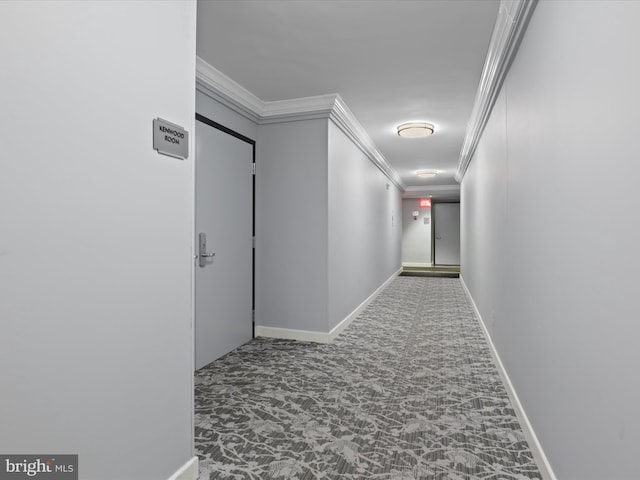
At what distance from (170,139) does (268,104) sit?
2.78 meters

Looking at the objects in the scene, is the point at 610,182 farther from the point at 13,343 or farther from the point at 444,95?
the point at 444,95

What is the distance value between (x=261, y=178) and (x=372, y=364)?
2419 mm

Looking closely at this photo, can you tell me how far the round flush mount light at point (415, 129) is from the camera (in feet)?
17.0

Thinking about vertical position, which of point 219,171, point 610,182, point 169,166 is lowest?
point 610,182

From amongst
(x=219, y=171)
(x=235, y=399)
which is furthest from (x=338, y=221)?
(x=235, y=399)

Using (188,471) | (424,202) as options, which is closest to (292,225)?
(188,471)

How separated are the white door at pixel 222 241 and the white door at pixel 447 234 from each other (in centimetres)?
1121

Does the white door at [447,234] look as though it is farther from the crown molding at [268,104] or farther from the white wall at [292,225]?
the white wall at [292,225]

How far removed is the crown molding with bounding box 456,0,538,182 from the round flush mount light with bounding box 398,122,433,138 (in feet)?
2.14

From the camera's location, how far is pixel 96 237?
143cm

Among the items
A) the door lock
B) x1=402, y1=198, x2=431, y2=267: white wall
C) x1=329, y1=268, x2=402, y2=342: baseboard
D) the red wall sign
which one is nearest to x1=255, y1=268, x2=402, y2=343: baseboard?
x1=329, y1=268, x2=402, y2=342: baseboard

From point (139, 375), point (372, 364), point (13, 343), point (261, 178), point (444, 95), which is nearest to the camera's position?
point (13, 343)

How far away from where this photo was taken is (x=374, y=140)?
6203 mm

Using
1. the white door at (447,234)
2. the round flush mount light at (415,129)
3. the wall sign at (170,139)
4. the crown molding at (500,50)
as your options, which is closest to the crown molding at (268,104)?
the round flush mount light at (415,129)
